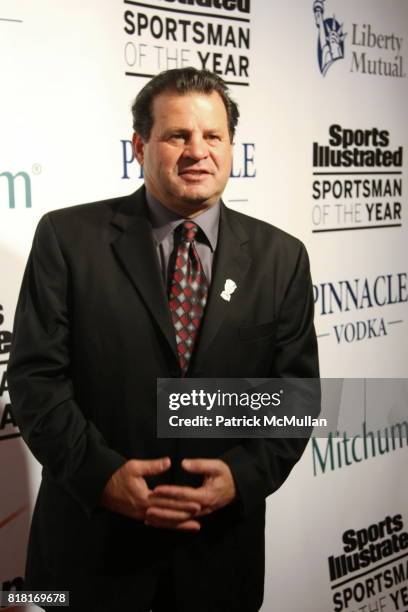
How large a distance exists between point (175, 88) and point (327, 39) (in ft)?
3.66

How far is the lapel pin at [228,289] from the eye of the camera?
1.45 meters

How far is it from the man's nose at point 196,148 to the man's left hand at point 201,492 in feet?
1.93

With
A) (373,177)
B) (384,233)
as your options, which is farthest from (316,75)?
(384,233)

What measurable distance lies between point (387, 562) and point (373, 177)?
146cm

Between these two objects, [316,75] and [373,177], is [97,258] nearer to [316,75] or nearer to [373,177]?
[316,75]

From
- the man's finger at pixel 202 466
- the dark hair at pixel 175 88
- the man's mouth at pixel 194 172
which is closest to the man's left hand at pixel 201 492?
the man's finger at pixel 202 466

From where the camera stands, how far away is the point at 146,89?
1.46 m

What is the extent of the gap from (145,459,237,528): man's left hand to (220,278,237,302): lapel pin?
0.32 metres

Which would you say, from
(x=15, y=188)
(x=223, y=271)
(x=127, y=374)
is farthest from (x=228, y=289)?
(x=15, y=188)

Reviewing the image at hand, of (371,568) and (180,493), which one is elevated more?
(180,493)

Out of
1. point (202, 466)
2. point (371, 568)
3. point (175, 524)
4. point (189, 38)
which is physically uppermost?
point (189, 38)

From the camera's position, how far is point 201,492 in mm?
1391

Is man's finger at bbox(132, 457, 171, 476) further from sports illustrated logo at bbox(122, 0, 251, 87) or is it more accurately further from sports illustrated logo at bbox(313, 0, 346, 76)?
sports illustrated logo at bbox(313, 0, 346, 76)

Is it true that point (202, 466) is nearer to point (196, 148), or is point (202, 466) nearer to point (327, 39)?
point (196, 148)
